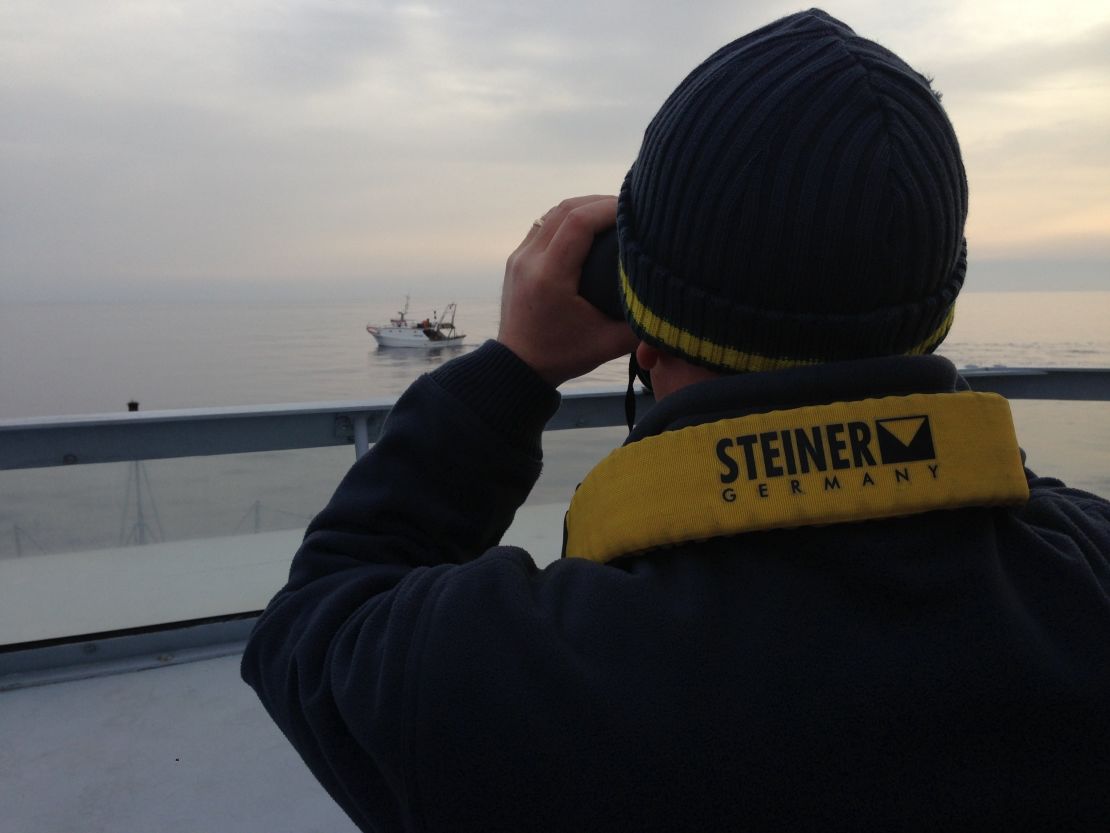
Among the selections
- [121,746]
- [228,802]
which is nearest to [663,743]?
[228,802]

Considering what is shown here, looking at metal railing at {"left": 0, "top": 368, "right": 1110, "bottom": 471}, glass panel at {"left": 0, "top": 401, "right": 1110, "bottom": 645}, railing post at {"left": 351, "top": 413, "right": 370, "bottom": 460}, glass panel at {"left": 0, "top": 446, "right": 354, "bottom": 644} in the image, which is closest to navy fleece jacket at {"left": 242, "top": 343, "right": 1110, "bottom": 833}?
metal railing at {"left": 0, "top": 368, "right": 1110, "bottom": 471}

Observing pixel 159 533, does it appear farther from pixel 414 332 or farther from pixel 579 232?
pixel 414 332

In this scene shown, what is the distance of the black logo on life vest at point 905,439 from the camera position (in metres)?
0.54

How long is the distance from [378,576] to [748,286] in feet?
1.17

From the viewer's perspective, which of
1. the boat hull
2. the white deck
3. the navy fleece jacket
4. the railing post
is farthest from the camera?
the boat hull

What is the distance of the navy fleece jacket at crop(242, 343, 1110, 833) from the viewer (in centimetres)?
52

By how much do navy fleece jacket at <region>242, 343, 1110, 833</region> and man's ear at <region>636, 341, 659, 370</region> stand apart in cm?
10

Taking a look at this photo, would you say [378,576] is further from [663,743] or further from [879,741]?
[879,741]

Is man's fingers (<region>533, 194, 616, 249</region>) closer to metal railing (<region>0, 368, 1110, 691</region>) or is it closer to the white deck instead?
the white deck

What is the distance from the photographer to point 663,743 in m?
0.52

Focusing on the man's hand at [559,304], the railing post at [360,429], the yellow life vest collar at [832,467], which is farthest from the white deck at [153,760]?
the yellow life vest collar at [832,467]

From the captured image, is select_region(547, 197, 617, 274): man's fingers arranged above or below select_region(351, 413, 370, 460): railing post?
above

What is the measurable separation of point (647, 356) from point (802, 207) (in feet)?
0.60

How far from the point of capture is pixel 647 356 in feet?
2.27
